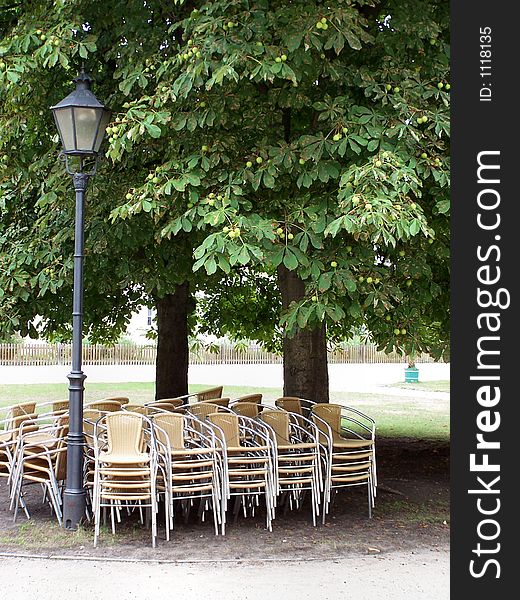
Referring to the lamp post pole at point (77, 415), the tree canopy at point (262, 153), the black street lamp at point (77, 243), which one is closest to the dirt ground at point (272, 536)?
the lamp post pole at point (77, 415)

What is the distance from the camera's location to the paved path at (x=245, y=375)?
34.6 m

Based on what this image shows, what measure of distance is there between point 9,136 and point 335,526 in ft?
17.7

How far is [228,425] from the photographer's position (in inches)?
391

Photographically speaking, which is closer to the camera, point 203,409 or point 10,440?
point 10,440

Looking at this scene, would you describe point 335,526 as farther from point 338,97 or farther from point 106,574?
point 338,97

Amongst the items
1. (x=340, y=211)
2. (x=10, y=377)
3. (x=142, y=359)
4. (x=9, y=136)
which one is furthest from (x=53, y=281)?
(x=142, y=359)

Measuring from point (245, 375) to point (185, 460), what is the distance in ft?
99.1

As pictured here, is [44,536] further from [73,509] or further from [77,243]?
[77,243]

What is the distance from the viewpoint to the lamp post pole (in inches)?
364

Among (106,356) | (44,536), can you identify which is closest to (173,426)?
(44,536)

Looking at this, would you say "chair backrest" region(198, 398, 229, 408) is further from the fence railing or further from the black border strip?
the fence railing

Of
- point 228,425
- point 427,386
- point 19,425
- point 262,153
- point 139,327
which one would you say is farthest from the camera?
point 139,327

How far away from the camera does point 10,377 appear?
3706 centimetres

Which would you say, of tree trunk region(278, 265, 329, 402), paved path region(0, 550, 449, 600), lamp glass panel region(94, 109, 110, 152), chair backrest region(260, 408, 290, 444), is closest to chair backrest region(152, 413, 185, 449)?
chair backrest region(260, 408, 290, 444)
